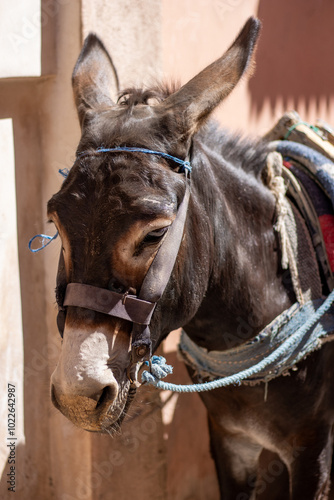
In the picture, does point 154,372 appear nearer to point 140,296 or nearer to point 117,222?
point 140,296

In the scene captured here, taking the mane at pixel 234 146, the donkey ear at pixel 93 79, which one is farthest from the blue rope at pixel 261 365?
the donkey ear at pixel 93 79

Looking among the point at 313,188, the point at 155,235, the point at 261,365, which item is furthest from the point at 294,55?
the point at 155,235

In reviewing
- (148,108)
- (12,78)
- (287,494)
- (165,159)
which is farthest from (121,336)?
(287,494)

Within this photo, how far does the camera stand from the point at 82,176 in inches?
67.3

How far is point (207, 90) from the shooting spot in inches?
70.2

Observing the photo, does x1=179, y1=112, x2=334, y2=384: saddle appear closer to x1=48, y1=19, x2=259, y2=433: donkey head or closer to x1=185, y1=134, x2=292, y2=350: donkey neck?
x1=185, y1=134, x2=292, y2=350: donkey neck

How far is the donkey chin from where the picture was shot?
1.59 m

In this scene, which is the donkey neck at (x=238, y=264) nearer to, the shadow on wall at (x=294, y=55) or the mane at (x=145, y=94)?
the mane at (x=145, y=94)

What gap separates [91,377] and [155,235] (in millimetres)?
432

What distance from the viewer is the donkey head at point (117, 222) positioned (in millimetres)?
1634

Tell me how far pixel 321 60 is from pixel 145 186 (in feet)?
10.3

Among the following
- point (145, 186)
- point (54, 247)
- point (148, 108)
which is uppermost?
point (148, 108)

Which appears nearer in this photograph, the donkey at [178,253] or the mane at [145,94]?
the donkey at [178,253]

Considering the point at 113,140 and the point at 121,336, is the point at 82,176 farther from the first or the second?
the point at 121,336
